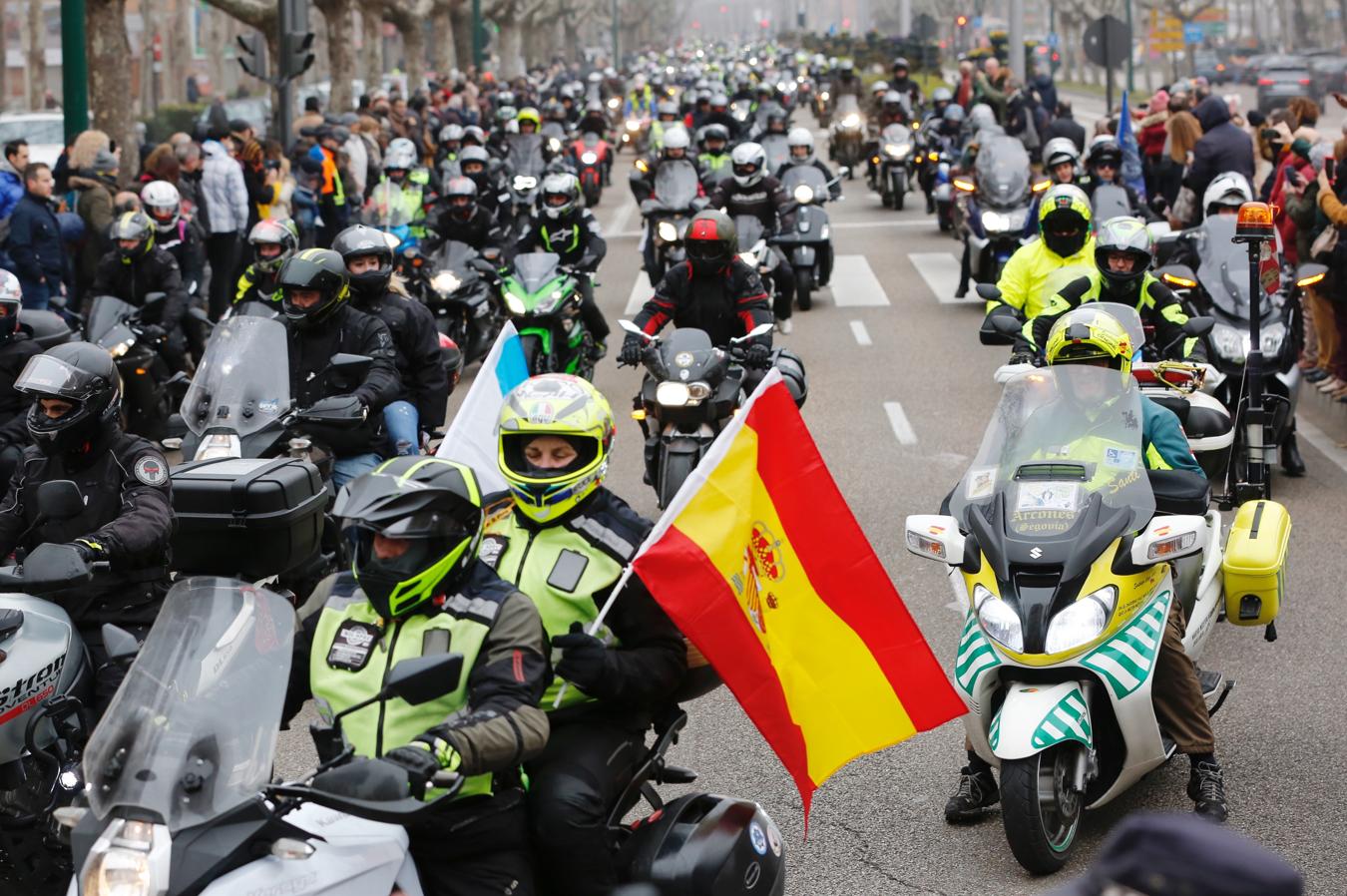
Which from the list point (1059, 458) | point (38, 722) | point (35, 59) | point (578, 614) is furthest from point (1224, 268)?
point (35, 59)

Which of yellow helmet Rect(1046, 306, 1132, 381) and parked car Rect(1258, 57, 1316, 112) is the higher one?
parked car Rect(1258, 57, 1316, 112)

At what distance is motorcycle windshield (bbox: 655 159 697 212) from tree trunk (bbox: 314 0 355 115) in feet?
56.7

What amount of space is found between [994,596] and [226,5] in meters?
28.2

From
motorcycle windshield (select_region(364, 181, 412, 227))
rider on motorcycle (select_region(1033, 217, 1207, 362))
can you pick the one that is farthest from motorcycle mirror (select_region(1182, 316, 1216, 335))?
motorcycle windshield (select_region(364, 181, 412, 227))

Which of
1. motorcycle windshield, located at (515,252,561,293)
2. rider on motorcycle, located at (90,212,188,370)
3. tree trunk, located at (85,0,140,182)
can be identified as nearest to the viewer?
rider on motorcycle, located at (90,212,188,370)

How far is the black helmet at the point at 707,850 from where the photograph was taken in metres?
5.01

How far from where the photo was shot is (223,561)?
7.47 m

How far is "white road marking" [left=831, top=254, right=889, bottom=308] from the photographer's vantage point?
2105 centimetres

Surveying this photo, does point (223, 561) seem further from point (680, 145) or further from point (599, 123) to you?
point (599, 123)

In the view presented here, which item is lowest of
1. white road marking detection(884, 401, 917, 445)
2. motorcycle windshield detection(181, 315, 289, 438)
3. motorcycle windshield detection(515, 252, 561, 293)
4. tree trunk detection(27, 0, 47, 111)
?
white road marking detection(884, 401, 917, 445)

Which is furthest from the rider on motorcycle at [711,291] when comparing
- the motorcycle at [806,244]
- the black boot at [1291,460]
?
the motorcycle at [806,244]

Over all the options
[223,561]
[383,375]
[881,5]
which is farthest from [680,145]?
[881,5]

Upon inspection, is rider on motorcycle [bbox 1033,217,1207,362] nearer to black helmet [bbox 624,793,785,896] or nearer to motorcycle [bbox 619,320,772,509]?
motorcycle [bbox 619,320,772,509]

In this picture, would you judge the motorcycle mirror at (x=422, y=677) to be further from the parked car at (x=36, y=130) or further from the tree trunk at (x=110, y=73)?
the parked car at (x=36, y=130)
